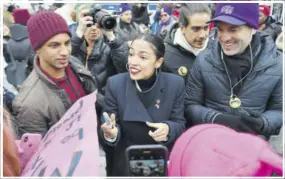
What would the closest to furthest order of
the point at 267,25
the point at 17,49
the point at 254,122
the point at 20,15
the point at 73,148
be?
1. the point at 73,148
2. the point at 254,122
3. the point at 17,49
4. the point at 20,15
5. the point at 267,25

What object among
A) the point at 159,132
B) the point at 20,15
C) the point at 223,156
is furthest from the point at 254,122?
the point at 20,15

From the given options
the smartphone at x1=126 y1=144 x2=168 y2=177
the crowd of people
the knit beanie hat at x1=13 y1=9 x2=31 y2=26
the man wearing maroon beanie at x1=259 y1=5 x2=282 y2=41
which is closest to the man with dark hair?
the crowd of people

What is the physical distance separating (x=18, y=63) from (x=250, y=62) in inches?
92.3

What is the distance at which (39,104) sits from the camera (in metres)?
1.45

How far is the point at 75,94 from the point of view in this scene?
1.61 meters

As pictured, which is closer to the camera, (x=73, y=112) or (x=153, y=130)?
(x=73, y=112)

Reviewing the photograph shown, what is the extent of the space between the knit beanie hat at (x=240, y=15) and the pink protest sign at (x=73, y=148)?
76cm

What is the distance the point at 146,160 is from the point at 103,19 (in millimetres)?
1322

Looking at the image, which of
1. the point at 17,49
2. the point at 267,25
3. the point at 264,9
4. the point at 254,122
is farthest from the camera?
the point at 267,25

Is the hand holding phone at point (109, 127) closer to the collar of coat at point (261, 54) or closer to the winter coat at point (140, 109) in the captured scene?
the winter coat at point (140, 109)

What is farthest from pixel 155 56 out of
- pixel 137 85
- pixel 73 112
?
pixel 73 112

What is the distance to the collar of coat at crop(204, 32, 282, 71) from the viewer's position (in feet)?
5.02

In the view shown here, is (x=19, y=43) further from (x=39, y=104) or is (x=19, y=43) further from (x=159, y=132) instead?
(x=159, y=132)

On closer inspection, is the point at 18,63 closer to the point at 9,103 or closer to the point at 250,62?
the point at 9,103
